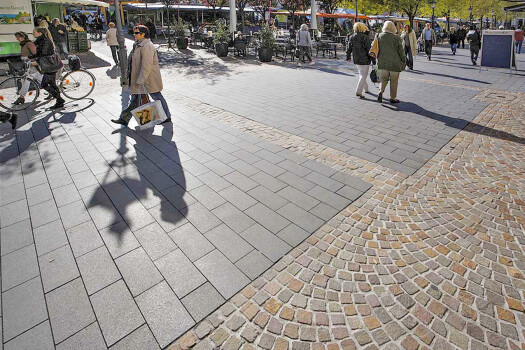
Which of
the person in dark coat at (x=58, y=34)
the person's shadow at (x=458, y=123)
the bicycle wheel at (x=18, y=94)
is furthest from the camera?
the person in dark coat at (x=58, y=34)

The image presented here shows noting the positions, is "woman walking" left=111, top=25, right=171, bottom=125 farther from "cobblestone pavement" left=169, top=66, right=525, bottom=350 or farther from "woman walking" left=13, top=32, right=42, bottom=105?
"cobblestone pavement" left=169, top=66, right=525, bottom=350

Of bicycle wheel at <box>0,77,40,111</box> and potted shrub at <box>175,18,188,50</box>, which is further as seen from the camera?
potted shrub at <box>175,18,188,50</box>

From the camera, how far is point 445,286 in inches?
104

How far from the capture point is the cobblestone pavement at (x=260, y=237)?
91.7 inches

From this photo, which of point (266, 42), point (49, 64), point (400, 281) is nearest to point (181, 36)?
point (266, 42)

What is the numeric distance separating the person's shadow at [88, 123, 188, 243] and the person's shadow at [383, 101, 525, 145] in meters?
5.39

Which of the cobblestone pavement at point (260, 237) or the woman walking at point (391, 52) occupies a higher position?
the woman walking at point (391, 52)

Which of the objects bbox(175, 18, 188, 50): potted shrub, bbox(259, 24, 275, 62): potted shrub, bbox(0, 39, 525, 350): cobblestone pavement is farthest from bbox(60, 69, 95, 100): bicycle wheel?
bbox(175, 18, 188, 50): potted shrub

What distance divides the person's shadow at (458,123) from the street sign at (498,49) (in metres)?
6.19

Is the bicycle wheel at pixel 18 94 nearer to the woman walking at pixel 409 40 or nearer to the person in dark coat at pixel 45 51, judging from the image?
the person in dark coat at pixel 45 51

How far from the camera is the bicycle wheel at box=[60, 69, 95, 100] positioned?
8.44 m

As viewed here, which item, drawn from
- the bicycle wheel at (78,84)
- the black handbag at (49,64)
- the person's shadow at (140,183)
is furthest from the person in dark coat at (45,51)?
the person's shadow at (140,183)

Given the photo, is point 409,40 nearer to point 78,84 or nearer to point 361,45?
point 361,45

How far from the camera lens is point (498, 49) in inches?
457
